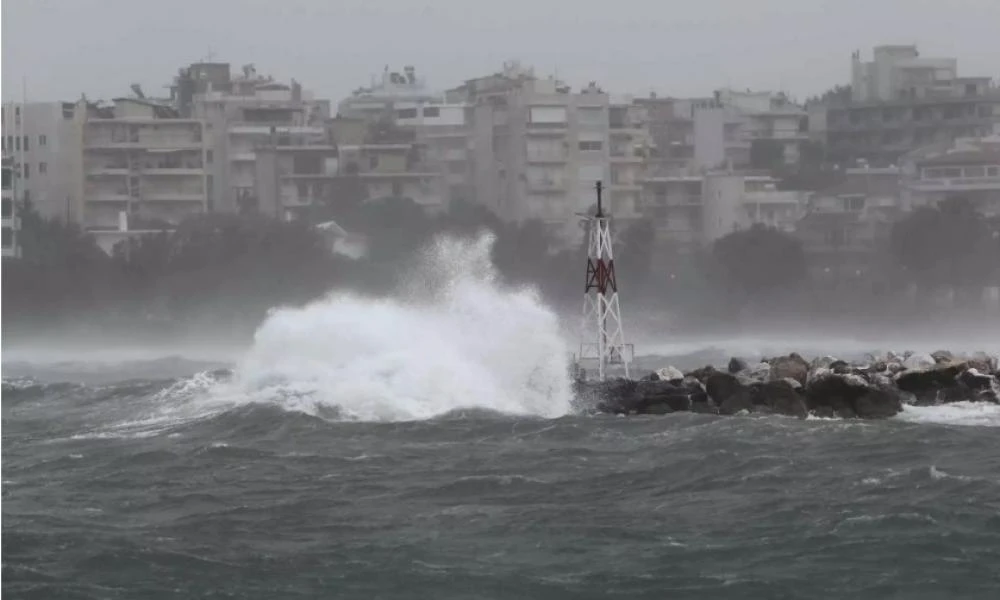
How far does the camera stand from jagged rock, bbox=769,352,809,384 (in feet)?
96.3

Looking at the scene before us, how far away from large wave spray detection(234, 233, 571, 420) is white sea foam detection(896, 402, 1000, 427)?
518 cm

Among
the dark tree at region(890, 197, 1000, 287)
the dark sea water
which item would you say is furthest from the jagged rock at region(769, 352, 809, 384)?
the dark tree at region(890, 197, 1000, 287)

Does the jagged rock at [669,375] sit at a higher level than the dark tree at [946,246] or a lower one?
→ lower

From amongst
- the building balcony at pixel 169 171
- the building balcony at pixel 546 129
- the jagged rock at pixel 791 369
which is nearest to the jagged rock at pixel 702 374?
the jagged rock at pixel 791 369

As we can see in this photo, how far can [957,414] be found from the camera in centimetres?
2777

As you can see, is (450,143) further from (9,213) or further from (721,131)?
(9,213)

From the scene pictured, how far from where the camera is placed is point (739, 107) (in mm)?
72000

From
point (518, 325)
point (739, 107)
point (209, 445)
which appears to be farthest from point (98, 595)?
point (739, 107)

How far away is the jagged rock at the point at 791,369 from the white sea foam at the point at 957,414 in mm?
1773

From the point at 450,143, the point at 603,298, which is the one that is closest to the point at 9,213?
the point at 450,143

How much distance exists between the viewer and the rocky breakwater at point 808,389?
2803 centimetres

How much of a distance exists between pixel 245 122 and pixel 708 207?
49.8 feet

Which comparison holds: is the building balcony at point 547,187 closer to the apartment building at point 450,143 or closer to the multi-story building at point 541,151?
the multi-story building at point 541,151

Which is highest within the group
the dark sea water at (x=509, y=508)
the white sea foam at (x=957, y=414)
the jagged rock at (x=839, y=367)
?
the jagged rock at (x=839, y=367)
